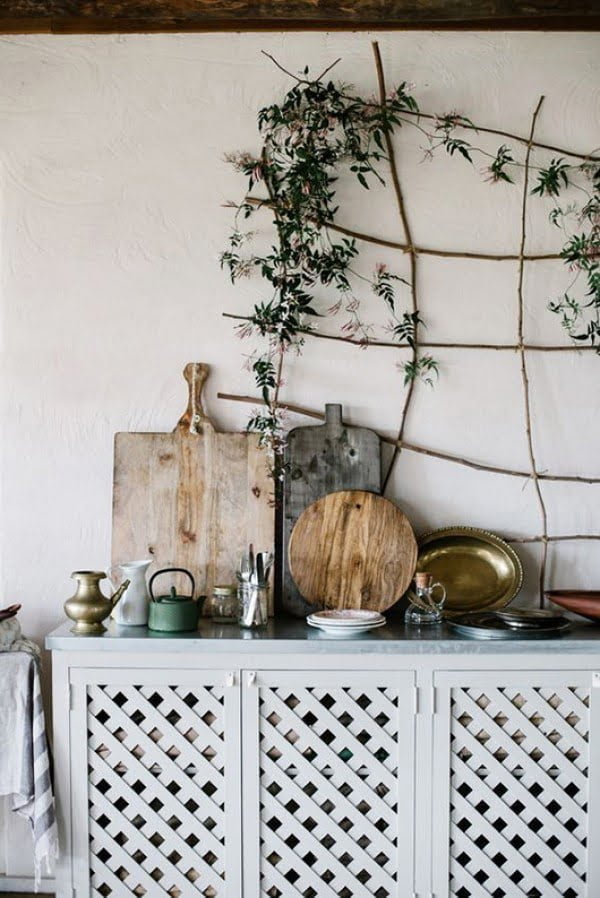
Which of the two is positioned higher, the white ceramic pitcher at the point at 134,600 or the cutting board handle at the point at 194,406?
the cutting board handle at the point at 194,406

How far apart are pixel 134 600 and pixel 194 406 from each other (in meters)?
0.71

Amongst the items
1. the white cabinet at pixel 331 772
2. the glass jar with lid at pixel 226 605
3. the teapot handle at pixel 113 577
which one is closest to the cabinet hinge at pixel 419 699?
the white cabinet at pixel 331 772

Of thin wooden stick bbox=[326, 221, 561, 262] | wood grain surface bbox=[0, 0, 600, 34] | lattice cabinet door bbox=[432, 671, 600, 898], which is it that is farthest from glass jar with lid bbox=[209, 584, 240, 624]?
wood grain surface bbox=[0, 0, 600, 34]

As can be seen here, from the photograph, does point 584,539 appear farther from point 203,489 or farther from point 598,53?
point 598,53

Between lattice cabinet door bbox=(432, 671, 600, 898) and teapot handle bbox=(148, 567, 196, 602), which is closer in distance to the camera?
lattice cabinet door bbox=(432, 671, 600, 898)

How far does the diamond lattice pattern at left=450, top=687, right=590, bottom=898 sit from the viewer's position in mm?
2613

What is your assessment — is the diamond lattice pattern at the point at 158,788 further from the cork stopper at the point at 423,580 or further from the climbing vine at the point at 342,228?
the climbing vine at the point at 342,228

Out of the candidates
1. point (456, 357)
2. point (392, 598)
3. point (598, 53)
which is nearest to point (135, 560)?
point (392, 598)

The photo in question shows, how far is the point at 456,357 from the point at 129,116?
1.47 m

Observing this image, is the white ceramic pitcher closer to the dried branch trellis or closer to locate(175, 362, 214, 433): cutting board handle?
locate(175, 362, 214, 433): cutting board handle

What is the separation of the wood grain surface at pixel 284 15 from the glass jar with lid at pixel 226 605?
2.00 meters

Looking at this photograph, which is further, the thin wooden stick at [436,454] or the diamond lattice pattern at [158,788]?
the thin wooden stick at [436,454]

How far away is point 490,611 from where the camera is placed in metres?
2.91

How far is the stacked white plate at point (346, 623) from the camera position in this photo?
2.64 metres
